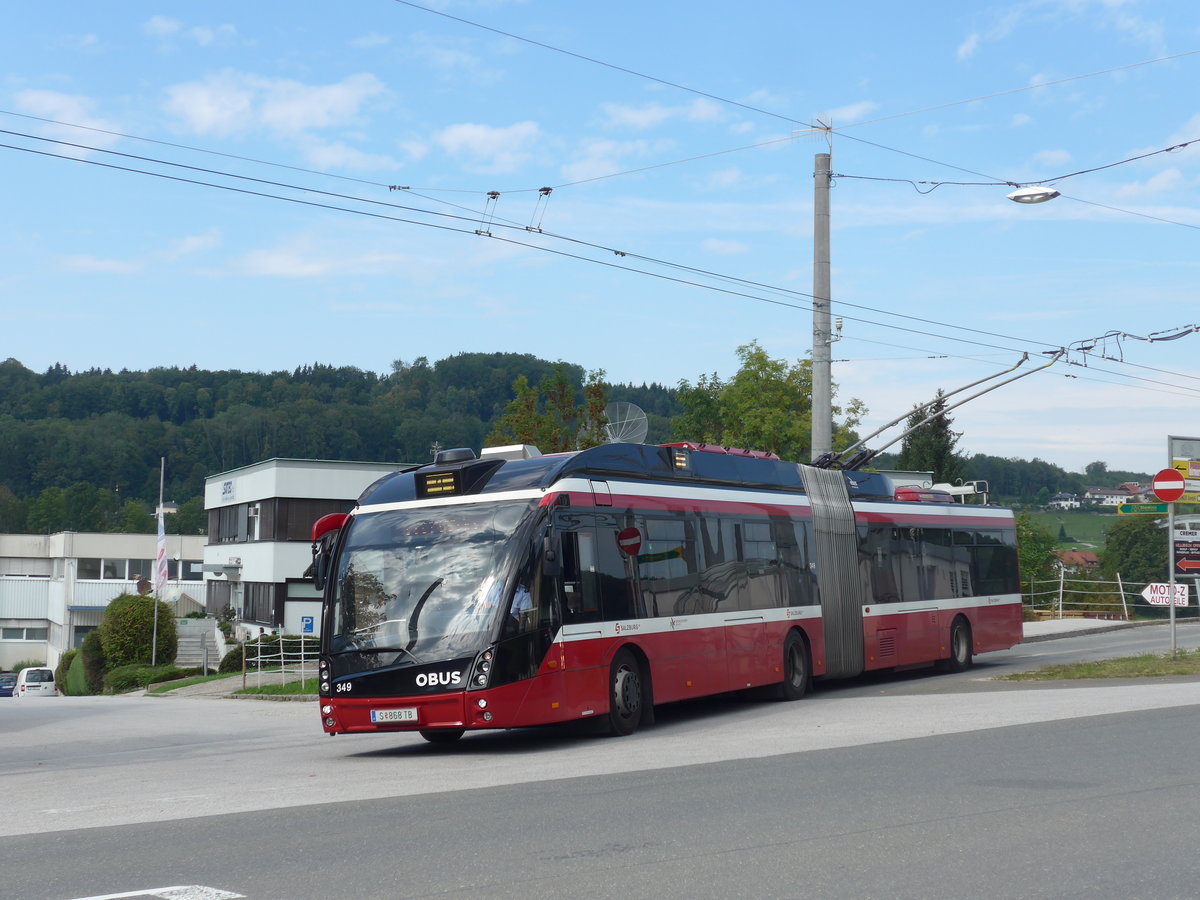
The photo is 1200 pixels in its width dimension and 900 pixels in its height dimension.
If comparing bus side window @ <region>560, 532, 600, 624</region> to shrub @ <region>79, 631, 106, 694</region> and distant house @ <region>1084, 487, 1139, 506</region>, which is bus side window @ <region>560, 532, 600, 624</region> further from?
shrub @ <region>79, 631, 106, 694</region>

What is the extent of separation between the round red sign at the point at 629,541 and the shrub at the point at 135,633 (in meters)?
39.0

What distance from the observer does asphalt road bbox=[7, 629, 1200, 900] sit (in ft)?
22.2

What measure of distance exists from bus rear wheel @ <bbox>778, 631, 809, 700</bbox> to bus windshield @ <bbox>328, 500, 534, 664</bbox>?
6.29 m

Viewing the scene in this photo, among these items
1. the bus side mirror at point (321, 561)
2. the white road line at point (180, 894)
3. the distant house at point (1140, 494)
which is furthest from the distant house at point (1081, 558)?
the white road line at point (180, 894)

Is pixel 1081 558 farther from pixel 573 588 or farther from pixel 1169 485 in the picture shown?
pixel 573 588

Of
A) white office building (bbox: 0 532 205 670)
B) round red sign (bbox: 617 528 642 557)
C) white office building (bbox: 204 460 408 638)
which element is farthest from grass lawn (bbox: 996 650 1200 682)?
white office building (bbox: 0 532 205 670)

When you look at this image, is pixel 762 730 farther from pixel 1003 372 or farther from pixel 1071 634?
pixel 1071 634

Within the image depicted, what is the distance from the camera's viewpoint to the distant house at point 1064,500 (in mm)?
83438

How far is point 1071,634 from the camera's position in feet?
118

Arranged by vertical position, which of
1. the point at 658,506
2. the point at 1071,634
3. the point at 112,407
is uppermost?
the point at 112,407

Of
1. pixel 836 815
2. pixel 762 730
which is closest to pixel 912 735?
pixel 762 730

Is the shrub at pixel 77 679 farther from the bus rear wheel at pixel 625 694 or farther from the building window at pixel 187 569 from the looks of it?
the bus rear wheel at pixel 625 694

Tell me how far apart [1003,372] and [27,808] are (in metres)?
22.9

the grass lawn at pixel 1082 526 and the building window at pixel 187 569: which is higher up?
the grass lawn at pixel 1082 526
